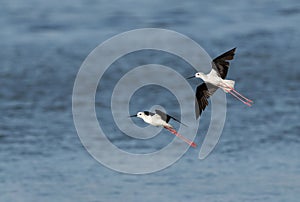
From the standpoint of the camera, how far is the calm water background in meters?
12.5

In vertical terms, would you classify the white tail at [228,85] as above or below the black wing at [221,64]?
below

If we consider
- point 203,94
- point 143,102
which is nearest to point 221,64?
point 203,94

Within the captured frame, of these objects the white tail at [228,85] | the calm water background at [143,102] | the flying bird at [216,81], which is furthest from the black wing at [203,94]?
the calm water background at [143,102]

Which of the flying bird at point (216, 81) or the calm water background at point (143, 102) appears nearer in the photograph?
the flying bird at point (216, 81)

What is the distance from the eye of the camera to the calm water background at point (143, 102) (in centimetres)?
1251

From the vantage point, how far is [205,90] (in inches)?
483

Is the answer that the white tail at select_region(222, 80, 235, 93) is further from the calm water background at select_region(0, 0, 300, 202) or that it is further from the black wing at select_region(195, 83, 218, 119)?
the calm water background at select_region(0, 0, 300, 202)

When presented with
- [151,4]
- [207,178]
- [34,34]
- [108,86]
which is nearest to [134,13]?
[151,4]

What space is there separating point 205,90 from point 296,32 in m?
6.57

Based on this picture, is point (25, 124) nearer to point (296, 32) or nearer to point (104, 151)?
point (104, 151)

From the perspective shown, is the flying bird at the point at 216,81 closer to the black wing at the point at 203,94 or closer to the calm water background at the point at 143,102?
the black wing at the point at 203,94

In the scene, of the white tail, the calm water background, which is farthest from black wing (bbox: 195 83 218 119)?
the calm water background

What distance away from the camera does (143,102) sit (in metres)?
15.7

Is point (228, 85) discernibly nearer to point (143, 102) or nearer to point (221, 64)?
point (221, 64)
